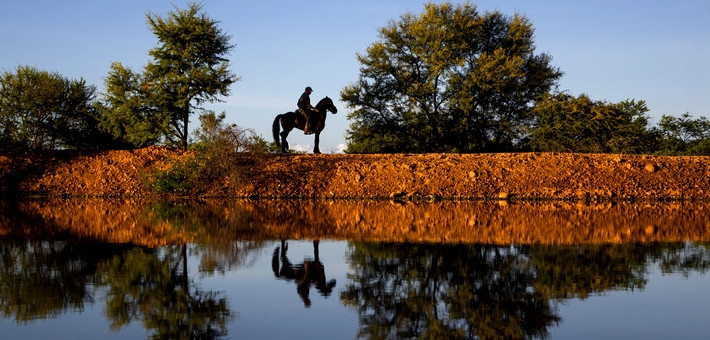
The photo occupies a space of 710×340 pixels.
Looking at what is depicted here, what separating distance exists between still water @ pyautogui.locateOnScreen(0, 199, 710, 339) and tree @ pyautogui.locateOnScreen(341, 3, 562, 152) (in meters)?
23.0

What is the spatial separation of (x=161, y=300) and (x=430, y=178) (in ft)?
80.6

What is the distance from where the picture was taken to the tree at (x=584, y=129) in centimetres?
4228

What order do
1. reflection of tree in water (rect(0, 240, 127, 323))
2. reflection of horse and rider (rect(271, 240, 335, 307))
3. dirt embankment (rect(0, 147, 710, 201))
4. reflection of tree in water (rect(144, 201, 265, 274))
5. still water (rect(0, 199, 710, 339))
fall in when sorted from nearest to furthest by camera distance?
still water (rect(0, 199, 710, 339)), reflection of tree in water (rect(0, 240, 127, 323)), reflection of horse and rider (rect(271, 240, 335, 307)), reflection of tree in water (rect(144, 201, 265, 274)), dirt embankment (rect(0, 147, 710, 201))

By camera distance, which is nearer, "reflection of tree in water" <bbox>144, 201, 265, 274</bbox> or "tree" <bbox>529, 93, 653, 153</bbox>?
"reflection of tree in water" <bbox>144, 201, 265, 274</bbox>

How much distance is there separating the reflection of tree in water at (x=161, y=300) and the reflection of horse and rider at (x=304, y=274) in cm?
138

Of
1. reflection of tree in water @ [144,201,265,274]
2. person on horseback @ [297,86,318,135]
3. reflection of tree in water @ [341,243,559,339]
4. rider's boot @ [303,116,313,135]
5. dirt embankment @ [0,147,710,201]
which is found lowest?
reflection of tree in water @ [341,243,559,339]

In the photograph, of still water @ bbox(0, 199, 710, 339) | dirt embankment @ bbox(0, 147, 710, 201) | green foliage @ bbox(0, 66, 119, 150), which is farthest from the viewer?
green foliage @ bbox(0, 66, 119, 150)

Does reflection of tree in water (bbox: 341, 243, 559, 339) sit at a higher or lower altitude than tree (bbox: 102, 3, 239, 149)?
lower

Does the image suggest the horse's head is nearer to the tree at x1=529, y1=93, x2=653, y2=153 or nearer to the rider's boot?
the rider's boot

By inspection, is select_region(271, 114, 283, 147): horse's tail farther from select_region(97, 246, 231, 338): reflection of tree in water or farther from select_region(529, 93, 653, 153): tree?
select_region(97, 246, 231, 338): reflection of tree in water

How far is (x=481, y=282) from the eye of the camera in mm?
11445

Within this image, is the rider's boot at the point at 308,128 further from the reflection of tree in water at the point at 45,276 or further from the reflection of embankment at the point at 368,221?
the reflection of tree in water at the point at 45,276

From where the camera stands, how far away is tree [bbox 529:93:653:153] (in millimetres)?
42281

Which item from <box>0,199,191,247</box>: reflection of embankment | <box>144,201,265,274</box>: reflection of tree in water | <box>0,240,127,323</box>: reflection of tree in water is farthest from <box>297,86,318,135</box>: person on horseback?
<box>0,240,127,323</box>: reflection of tree in water
